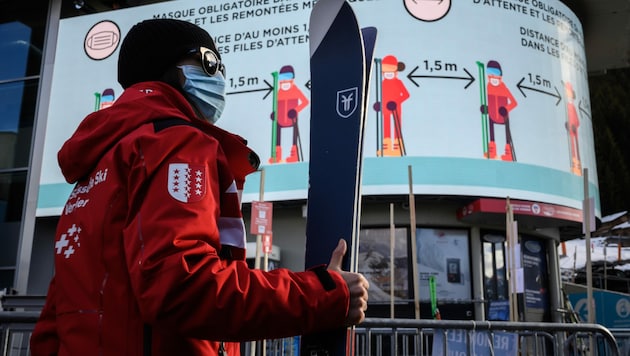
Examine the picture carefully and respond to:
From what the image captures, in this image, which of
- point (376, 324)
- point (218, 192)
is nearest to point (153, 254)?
point (218, 192)

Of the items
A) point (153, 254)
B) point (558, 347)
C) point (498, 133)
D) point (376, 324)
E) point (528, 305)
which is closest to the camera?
point (153, 254)

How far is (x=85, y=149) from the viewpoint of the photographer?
53.4 inches

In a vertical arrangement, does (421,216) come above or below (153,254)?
above

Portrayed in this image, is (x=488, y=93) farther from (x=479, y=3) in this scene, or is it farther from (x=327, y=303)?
(x=327, y=303)

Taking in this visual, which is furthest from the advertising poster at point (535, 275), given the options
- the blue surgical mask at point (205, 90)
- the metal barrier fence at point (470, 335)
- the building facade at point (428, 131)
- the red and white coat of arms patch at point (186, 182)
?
the red and white coat of arms patch at point (186, 182)

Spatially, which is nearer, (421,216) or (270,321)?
(270,321)

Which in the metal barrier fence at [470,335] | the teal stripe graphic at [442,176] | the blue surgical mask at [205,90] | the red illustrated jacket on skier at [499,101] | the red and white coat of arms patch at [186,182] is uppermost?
the red illustrated jacket on skier at [499,101]

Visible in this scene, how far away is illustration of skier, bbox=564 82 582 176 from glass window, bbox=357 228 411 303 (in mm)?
4302

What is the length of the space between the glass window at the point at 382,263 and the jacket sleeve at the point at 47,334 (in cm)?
1060

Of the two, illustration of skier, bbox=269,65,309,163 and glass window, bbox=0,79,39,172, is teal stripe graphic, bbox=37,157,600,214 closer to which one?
illustration of skier, bbox=269,65,309,163

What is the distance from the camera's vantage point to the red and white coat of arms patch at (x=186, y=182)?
3.82ft

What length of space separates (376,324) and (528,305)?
33.8 ft

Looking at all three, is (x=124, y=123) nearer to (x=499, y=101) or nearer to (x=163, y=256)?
(x=163, y=256)

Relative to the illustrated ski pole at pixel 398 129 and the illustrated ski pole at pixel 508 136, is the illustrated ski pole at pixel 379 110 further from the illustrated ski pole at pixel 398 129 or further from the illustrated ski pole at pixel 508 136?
the illustrated ski pole at pixel 508 136
